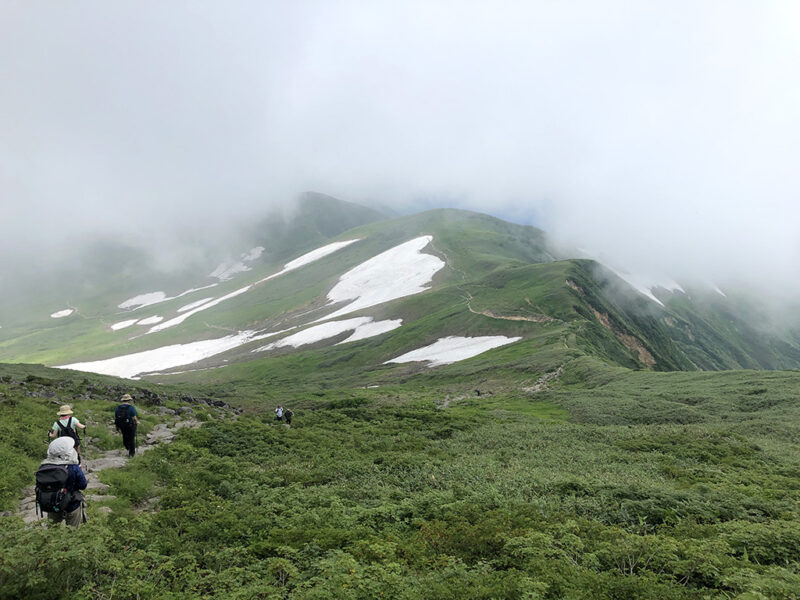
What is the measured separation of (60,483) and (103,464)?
31.7ft

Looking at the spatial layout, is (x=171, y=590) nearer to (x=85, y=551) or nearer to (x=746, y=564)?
(x=85, y=551)

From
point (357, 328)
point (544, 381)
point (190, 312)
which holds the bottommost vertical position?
point (544, 381)

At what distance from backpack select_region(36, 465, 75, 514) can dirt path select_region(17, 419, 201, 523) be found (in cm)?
104

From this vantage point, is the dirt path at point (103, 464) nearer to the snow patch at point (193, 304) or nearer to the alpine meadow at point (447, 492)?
the alpine meadow at point (447, 492)

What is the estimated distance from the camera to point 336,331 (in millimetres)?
104062

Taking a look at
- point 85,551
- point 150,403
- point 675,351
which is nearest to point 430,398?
point 150,403

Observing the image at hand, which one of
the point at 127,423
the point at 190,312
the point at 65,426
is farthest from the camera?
the point at 190,312

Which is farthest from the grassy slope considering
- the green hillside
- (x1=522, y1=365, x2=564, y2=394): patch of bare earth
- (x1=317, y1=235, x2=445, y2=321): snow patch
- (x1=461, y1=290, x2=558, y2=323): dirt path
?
(x1=317, y1=235, x2=445, y2=321): snow patch

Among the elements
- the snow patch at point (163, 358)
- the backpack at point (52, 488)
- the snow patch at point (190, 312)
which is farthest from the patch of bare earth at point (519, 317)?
the snow patch at point (190, 312)

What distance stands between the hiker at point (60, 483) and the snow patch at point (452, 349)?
61868mm

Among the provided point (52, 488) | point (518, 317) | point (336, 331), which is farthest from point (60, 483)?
point (336, 331)

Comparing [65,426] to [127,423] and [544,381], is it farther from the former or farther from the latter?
[544,381]

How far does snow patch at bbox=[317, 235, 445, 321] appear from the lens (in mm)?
124625

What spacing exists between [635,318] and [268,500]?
11880 centimetres
